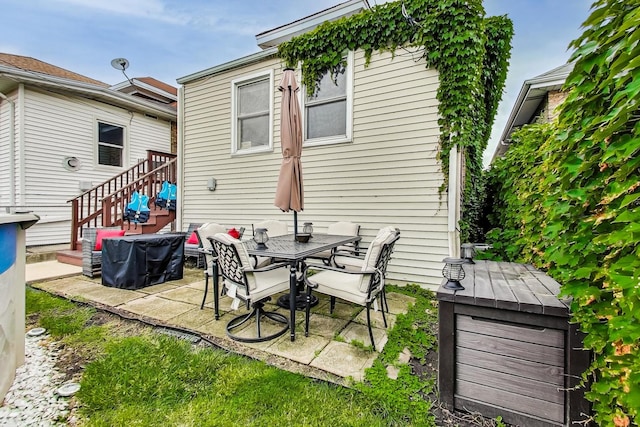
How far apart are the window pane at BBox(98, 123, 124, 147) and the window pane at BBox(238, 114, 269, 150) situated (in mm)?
5292

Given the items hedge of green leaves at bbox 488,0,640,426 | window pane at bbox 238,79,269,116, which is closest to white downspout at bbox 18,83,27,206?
window pane at bbox 238,79,269,116

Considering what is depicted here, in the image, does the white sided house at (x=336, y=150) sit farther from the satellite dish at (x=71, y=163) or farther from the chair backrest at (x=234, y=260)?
the satellite dish at (x=71, y=163)

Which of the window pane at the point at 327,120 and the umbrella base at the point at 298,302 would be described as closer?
the umbrella base at the point at 298,302

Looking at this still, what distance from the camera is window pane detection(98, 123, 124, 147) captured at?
8.48m

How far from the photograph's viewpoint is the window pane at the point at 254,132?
19.5 feet

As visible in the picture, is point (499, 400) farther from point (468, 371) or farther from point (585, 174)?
point (585, 174)

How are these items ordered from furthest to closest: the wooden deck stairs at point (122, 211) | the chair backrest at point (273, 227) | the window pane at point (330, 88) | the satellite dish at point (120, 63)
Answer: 1. the satellite dish at point (120, 63)
2. the wooden deck stairs at point (122, 211)
3. the window pane at point (330, 88)
4. the chair backrest at point (273, 227)

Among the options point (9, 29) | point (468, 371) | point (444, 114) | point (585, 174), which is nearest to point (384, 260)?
point (468, 371)

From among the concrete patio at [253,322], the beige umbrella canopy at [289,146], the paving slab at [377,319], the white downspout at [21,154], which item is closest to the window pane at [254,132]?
the beige umbrella canopy at [289,146]

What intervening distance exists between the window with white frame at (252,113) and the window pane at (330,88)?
1053 millimetres

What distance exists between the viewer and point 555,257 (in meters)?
1.59

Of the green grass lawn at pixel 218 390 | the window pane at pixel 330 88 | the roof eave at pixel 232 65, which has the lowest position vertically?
the green grass lawn at pixel 218 390

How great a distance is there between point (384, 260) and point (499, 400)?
138cm

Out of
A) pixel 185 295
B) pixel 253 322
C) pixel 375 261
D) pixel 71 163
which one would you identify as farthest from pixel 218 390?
pixel 71 163
